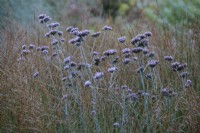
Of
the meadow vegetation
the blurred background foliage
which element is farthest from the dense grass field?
the blurred background foliage

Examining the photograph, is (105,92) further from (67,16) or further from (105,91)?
(67,16)

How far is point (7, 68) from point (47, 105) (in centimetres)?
54

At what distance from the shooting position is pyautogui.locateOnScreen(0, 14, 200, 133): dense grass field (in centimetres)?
282

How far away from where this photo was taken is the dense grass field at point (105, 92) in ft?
9.25

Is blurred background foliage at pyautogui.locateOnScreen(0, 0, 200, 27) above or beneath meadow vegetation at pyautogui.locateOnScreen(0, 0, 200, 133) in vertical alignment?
above

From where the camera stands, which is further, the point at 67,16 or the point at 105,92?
the point at 67,16

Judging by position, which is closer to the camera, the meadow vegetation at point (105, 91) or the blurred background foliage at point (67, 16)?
the meadow vegetation at point (105, 91)

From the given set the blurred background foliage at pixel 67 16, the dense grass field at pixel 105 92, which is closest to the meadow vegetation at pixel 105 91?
the dense grass field at pixel 105 92

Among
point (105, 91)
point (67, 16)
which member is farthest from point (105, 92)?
point (67, 16)

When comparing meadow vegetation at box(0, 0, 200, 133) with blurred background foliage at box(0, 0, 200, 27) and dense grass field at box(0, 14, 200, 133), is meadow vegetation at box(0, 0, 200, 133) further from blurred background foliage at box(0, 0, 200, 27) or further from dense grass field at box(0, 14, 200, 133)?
blurred background foliage at box(0, 0, 200, 27)

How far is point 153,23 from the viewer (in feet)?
14.8

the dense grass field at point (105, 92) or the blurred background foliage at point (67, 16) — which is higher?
the blurred background foliage at point (67, 16)

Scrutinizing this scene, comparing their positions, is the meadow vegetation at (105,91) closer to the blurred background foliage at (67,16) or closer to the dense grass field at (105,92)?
the dense grass field at (105,92)

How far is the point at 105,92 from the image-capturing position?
3.09 m
